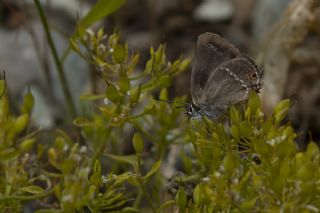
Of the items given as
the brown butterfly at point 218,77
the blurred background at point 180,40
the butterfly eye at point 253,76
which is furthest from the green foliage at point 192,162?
the blurred background at point 180,40

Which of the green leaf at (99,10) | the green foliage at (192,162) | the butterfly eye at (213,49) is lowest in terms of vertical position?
the green foliage at (192,162)

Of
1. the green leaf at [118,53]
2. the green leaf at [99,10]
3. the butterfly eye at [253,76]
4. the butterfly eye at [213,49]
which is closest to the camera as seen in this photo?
the green leaf at [118,53]

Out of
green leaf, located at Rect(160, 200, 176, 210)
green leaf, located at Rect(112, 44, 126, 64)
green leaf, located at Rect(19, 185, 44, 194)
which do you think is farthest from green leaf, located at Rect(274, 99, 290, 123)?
green leaf, located at Rect(19, 185, 44, 194)

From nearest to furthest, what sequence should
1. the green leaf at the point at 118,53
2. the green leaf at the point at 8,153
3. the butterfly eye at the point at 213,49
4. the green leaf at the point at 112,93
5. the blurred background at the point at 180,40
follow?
the green leaf at the point at 8,153 < the green leaf at the point at 112,93 < the green leaf at the point at 118,53 < the butterfly eye at the point at 213,49 < the blurred background at the point at 180,40

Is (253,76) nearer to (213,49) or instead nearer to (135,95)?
(213,49)

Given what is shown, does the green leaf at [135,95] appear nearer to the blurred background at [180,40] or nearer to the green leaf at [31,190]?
the green leaf at [31,190]

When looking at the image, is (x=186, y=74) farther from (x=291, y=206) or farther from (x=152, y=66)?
(x=291, y=206)

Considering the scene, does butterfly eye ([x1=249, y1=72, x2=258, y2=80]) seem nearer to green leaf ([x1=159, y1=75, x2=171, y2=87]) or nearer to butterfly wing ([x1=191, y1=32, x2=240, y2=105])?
butterfly wing ([x1=191, y1=32, x2=240, y2=105])
